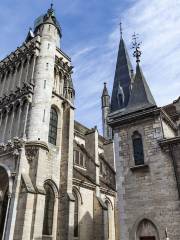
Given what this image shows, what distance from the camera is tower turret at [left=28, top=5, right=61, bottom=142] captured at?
15.7 meters

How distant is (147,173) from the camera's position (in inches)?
419

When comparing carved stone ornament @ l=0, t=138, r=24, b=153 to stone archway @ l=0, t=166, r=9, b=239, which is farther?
stone archway @ l=0, t=166, r=9, b=239

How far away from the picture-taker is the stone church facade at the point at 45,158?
13.0 m

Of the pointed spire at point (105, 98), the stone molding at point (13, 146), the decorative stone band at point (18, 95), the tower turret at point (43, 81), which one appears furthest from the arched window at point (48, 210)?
the pointed spire at point (105, 98)

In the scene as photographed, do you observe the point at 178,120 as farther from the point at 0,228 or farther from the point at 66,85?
the point at 0,228

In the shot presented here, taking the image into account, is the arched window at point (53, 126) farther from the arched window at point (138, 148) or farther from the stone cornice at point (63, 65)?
the arched window at point (138, 148)

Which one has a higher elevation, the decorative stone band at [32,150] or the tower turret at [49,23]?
the tower turret at [49,23]

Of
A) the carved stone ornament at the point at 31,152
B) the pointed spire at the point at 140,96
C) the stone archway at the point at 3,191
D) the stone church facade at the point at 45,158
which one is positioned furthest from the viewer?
the stone archway at the point at 3,191

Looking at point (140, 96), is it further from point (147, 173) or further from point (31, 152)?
point (31, 152)

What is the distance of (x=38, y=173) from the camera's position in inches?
538

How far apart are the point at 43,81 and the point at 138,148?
898cm

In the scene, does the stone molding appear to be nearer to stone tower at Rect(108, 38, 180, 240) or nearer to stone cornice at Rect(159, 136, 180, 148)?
stone tower at Rect(108, 38, 180, 240)

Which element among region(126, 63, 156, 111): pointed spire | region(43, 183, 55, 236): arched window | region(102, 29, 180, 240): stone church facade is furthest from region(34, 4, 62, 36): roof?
region(43, 183, 55, 236): arched window

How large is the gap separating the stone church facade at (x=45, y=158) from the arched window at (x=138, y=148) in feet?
17.8
